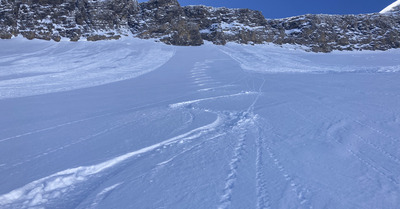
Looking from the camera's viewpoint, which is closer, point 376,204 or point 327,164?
point 376,204

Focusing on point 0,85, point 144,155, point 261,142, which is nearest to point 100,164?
point 144,155

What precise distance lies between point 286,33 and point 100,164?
110ft

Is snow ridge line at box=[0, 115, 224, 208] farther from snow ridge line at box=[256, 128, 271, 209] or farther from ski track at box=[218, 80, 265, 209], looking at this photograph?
snow ridge line at box=[256, 128, 271, 209]

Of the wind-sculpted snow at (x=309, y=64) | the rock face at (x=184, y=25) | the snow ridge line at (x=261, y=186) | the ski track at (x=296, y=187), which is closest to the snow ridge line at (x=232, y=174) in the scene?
the snow ridge line at (x=261, y=186)

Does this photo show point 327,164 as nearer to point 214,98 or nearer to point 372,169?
point 372,169

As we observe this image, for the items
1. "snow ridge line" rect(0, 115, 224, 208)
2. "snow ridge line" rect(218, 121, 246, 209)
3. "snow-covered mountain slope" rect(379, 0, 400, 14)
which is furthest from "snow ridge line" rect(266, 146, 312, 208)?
"snow-covered mountain slope" rect(379, 0, 400, 14)

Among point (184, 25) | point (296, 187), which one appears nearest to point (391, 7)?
point (184, 25)

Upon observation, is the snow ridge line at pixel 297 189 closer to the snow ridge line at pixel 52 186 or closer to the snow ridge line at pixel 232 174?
the snow ridge line at pixel 232 174

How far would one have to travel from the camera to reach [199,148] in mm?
3209

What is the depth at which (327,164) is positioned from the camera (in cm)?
277

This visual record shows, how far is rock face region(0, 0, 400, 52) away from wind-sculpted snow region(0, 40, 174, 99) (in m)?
4.06

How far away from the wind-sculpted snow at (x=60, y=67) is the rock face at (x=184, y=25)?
406cm

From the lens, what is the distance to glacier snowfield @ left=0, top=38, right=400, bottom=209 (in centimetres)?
222

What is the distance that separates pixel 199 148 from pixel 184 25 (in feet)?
83.9
